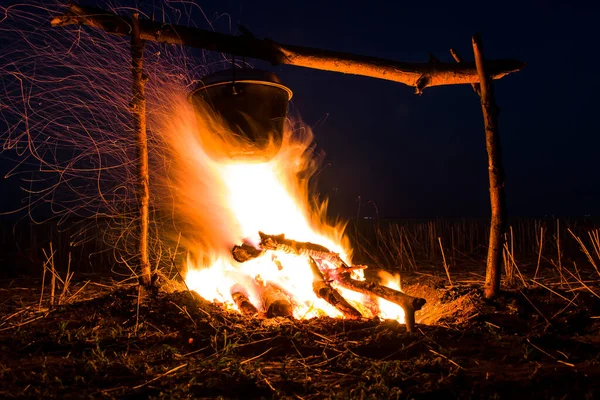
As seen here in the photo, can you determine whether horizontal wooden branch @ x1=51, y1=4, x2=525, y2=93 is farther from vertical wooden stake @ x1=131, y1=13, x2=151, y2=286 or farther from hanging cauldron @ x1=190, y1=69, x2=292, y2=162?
hanging cauldron @ x1=190, y1=69, x2=292, y2=162

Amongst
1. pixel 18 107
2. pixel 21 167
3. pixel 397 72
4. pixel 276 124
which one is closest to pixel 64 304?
pixel 21 167

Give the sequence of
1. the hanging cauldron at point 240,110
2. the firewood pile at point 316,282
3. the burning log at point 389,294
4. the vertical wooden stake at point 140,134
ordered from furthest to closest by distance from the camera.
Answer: the firewood pile at point 316,282
the vertical wooden stake at point 140,134
the hanging cauldron at point 240,110
the burning log at point 389,294

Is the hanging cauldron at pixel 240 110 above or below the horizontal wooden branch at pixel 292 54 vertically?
below

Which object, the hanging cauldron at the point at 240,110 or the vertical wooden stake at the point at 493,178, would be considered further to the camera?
the vertical wooden stake at the point at 493,178

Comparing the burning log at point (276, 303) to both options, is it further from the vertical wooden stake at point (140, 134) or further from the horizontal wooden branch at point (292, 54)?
the horizontal wooden branch at point (292, 54)

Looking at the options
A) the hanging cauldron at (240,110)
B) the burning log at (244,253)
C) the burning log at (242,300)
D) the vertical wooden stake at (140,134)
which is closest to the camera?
the hanging cauldron at (240,110)

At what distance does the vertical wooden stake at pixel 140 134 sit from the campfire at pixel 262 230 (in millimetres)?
467

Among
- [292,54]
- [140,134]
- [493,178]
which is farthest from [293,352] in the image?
[292,54]

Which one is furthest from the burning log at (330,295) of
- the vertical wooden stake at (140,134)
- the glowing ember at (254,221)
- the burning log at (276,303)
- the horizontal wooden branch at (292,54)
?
the horizontal wooden branch at (292,54)

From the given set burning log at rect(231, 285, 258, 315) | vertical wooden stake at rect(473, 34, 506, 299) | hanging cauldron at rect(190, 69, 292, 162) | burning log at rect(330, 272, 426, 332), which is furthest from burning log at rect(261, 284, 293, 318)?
vertical wooden stake at rect(473, 34, 506, 299)

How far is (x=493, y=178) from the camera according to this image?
155 inches

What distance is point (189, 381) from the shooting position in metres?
2.27

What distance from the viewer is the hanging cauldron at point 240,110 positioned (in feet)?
11.1

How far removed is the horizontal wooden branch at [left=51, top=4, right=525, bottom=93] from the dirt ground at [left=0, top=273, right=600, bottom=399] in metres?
2.18
